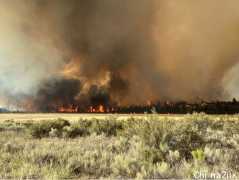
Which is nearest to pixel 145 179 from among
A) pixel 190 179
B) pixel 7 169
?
pixel 190 179

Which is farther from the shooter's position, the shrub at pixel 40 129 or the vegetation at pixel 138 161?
the shrub at pixel 40 129

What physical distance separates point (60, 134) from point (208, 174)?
423 inches

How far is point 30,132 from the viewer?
11062 millimetres

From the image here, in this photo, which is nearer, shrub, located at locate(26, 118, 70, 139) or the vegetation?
the vegetation

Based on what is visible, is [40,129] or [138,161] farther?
[40,129]

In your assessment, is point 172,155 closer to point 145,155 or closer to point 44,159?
point 145,155

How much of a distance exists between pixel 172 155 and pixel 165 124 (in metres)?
1.64

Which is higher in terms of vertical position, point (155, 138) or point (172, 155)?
point (155, 138)

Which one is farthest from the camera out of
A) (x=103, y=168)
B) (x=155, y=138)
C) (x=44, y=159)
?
(x=155, y=138)

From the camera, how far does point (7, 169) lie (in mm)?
4762

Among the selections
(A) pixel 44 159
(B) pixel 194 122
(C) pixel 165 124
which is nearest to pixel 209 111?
(B) pixel 194 122

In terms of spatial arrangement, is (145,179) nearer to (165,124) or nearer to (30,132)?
(165,124)

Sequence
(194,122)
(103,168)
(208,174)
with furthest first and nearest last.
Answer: (194,122), (103,168), (208,174)

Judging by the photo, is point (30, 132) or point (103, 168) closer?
point (103, 168)
